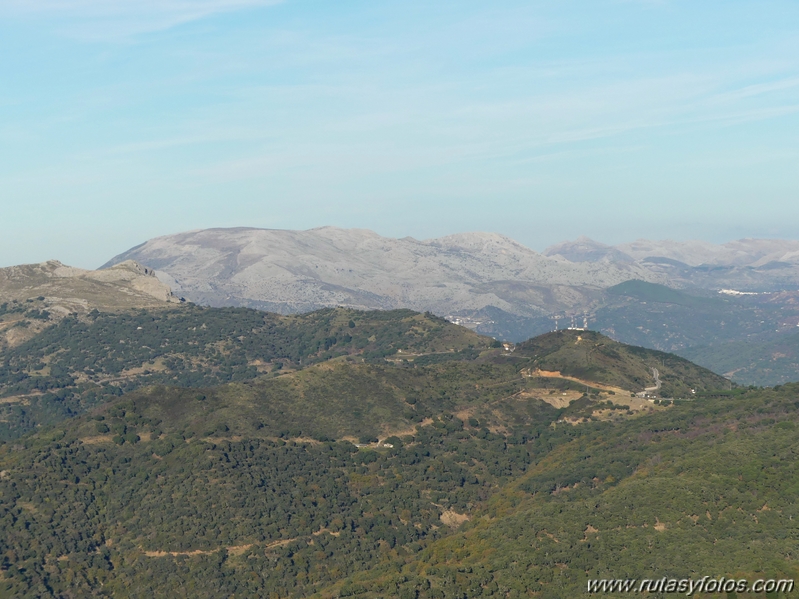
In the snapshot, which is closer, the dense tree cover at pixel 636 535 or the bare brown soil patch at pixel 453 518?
the dense tree cover at pixel 636 535

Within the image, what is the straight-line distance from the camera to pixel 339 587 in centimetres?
14925

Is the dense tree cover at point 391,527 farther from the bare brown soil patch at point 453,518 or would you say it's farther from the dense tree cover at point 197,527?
the bare brown soil patch at point 453,518

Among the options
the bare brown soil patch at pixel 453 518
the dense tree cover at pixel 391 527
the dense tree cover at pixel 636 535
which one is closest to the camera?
the dense tree cover at pixel 636 535

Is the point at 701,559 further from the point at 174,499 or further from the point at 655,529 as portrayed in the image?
the point at 174,499

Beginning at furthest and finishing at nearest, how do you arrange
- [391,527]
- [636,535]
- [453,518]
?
[453,518]
[391,527]
[636,535]

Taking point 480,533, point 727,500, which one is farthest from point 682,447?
point 480,533

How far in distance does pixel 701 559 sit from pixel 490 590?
28.8 metres

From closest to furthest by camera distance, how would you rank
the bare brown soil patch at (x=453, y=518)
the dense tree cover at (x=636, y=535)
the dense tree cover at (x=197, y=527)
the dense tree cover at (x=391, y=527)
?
the dense tree cover at (x=636, y=535) < the dense tree cover at (x=391, y=527) < the dense tree cover at (x=197, y=527) < the bare brown soil patch at (x=453, y=518)

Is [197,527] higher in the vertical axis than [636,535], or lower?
lower

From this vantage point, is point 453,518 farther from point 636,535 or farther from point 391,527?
point 636,535

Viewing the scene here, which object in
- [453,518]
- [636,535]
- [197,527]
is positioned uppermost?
[636,535]

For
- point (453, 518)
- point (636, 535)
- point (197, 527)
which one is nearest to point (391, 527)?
point (453, 518)

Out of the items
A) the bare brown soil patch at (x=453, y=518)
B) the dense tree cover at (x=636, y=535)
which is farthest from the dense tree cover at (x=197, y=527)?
the dense tree cover at (x=636, y=535)

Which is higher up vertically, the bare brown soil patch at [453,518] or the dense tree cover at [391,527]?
the dense tree cover at [391,527]
